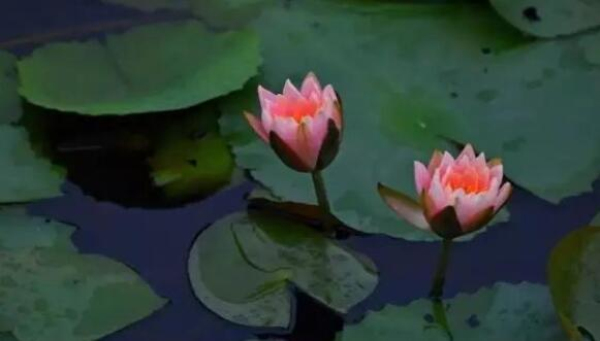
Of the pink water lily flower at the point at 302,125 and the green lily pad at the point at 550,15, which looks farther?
the green lily pad at the point at 550,15

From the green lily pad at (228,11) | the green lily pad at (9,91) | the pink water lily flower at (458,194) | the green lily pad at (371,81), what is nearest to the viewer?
the pink water lily flower at (458,194)

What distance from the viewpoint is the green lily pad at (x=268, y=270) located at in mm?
1438

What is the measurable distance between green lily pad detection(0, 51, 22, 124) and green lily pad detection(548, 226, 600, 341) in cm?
68

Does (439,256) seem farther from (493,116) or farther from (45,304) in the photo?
(45,304)

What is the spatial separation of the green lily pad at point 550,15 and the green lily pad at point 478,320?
0.43m

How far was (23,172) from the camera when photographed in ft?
5.18

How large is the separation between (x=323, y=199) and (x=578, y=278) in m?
0.29

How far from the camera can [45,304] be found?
4.72 ft

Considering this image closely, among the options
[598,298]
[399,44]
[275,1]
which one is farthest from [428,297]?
[275,1]

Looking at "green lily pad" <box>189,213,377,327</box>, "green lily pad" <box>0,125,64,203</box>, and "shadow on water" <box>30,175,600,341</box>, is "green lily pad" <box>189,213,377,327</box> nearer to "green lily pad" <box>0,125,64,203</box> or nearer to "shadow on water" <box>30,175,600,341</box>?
"shadow on water" <box>30,175,600,341</box>

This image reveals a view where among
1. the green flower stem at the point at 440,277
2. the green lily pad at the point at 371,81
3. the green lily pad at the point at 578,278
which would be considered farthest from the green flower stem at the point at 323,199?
the green lily pad at the point at 578,278

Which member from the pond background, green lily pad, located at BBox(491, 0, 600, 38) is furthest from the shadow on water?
green lily pad, located at BBox(491, 0, 600, 38)

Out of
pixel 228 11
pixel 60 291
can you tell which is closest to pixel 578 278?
pixel 60 291

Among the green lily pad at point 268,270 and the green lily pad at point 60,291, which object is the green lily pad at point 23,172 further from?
the green lily pad at point 268,270
